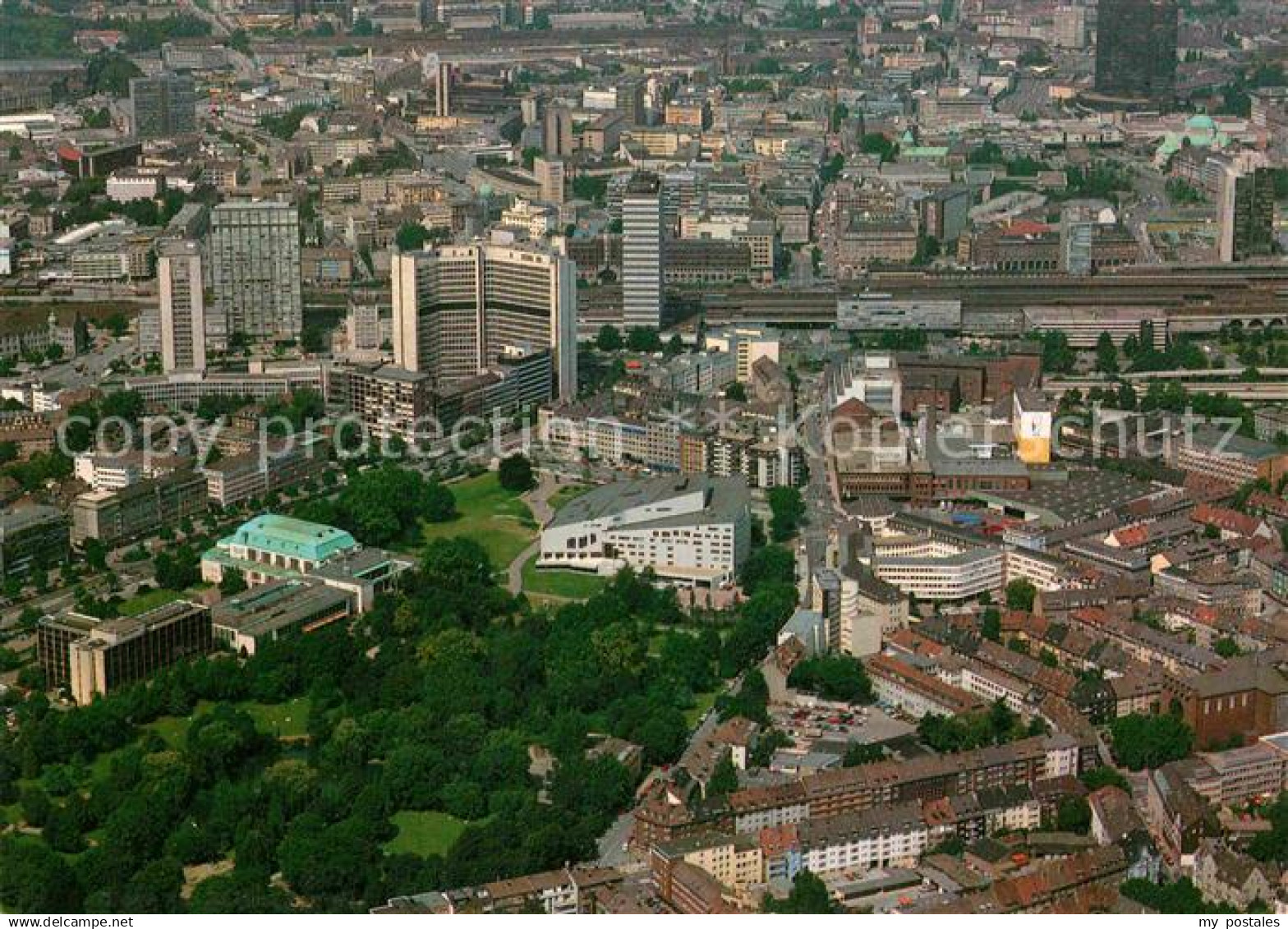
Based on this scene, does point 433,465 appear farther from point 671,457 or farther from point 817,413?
point 817,413

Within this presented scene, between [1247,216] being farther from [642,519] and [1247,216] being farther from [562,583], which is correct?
[562,583]

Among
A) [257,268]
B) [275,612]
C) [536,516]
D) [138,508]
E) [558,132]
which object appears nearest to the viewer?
[275,612]

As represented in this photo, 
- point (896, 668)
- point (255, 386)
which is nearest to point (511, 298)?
point (255, 386)

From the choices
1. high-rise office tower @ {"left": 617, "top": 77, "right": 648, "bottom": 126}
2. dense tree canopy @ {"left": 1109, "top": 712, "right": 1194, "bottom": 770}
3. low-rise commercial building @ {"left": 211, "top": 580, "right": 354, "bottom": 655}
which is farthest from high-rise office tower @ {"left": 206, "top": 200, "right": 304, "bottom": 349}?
high-rise office tower @ {"left": 617, "top": 77, "right": 648, "bottom": 126}

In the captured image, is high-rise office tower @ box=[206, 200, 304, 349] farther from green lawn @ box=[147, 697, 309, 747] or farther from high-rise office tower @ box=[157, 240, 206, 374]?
green lawn @ box=[147, 697, 309, 747]

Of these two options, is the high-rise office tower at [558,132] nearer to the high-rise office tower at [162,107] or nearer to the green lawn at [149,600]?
the high-rise office tower at [162,107]

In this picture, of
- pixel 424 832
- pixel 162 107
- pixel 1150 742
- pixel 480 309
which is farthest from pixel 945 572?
pixel 162 107
